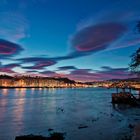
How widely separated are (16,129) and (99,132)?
9.82 m

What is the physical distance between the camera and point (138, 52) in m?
20.0

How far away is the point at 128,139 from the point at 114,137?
2.89 metres

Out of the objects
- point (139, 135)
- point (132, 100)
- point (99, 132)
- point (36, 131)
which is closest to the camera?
point (139, 135)

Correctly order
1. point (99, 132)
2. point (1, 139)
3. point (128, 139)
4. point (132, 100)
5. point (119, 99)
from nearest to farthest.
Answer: point (128, 139) < point (1, 139) < point (99, 132) < point (132, 100) < point (119, 99)

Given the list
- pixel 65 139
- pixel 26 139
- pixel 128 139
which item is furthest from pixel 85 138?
pixel 26 139

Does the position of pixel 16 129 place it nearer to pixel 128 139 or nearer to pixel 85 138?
pixel 85 138

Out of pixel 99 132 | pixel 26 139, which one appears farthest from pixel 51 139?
pixel 99 132

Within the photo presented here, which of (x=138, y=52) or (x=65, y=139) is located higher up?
(x=138, y=52)

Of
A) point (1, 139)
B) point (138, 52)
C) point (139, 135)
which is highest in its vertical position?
point (138, 52)

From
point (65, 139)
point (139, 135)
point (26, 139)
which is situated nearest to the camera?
point (139, 135)

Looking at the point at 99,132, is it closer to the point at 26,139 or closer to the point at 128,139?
the point at 128,139

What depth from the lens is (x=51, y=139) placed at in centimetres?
1994

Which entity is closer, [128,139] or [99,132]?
[128,139]

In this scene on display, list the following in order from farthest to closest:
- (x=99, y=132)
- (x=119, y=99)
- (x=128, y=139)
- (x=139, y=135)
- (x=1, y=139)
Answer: (x=119, y=99) → (x=99, y=132) → (x=1, y=139) → (x=128, y=139) → (x=139, y=135)
